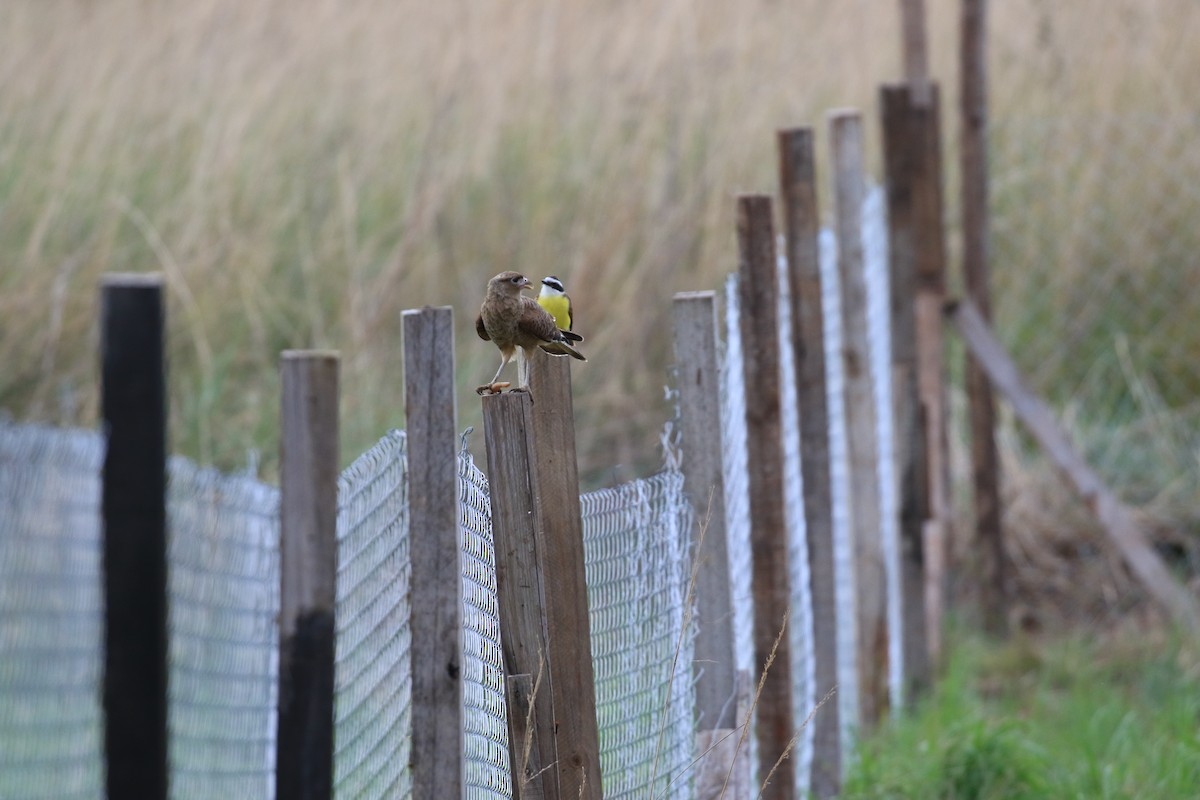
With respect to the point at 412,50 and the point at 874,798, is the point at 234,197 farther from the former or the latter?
the point at 874,798

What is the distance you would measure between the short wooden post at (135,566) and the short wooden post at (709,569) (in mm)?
1431

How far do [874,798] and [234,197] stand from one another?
3871 mm

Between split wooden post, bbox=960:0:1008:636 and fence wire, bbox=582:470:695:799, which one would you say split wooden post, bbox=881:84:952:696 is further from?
fence wire, bbox=582:470:695:799

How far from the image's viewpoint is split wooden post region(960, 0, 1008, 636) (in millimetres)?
5289

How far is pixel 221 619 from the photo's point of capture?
160 centimetres

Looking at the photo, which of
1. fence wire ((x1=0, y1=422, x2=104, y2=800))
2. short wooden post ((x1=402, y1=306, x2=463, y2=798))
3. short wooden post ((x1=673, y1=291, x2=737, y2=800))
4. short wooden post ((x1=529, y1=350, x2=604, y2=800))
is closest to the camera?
fence wire ((x1=0, y1=422, x2=104, y2=800))

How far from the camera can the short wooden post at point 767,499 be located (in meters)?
2.96

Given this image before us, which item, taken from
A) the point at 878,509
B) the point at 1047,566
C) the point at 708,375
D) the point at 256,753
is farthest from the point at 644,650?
the point at 1047,566

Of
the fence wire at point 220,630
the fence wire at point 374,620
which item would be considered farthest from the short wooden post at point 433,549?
the fence wire at point 220,630

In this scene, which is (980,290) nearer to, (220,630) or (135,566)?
(220,630)

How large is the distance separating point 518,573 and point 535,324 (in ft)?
1.66

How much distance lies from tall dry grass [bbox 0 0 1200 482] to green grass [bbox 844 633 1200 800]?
5.46ft

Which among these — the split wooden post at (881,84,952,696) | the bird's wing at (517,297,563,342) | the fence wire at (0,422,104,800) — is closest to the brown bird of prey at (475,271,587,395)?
the bird's wing at (517,297,563,342)

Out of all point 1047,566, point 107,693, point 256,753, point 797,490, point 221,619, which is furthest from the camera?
point 1047,566
